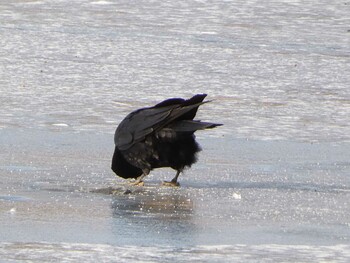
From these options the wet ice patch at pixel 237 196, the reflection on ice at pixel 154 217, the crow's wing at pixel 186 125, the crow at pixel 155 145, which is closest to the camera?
the reflection on ice at pixel 154 217

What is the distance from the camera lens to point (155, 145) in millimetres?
7973

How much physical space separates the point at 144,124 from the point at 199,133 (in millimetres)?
1823

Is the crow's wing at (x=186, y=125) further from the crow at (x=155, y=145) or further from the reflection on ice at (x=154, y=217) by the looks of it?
the reflection on ice at (x=154, y=217)

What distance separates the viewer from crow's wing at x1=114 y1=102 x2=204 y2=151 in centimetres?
782

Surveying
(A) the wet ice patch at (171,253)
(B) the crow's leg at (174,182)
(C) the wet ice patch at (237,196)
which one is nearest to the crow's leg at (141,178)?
(B) the crow's leg at (174,182)

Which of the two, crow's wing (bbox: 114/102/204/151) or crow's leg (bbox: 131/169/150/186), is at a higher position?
crow's wing (bbox: 114/102/204/151)

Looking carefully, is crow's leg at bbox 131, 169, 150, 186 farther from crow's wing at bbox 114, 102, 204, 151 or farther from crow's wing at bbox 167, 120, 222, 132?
crow's wing at bbox 167, 120, 222, 132

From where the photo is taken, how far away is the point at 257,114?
1047cm

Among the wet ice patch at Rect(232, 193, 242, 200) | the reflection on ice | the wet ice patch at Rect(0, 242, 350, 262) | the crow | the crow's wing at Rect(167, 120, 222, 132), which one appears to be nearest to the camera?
the wet ice patch at Rect(0, 242, 350, 262)

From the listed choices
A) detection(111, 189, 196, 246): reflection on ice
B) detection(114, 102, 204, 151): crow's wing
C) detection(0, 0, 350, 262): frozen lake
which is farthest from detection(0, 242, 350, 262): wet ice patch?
detection(114, 102, 204, 151): crow's wing

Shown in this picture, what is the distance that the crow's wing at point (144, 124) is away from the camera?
782cm

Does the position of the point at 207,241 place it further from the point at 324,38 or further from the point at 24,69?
the point at 324,38

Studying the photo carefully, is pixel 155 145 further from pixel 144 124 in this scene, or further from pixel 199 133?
pixel 199 133

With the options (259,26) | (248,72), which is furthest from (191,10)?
(248,72)
